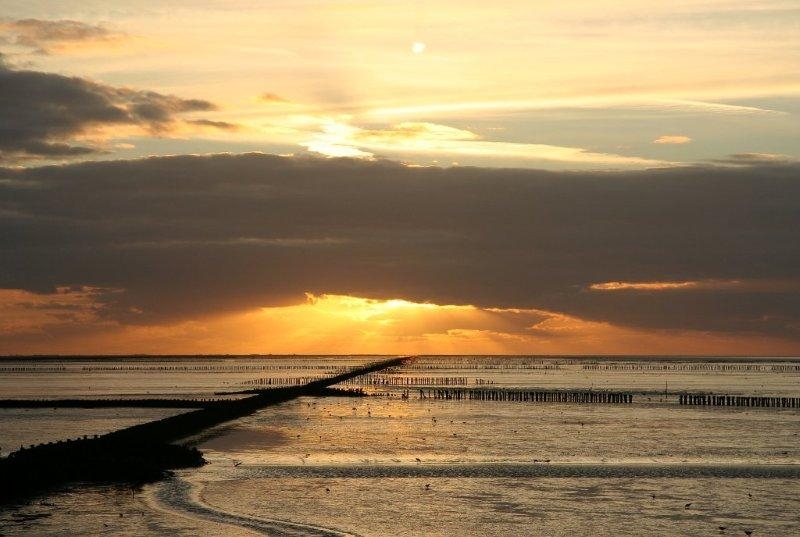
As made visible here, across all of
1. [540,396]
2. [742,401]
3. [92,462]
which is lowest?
[742,401]

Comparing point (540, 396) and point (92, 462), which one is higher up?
point (92, 462)

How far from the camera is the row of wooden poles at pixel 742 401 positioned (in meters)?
114

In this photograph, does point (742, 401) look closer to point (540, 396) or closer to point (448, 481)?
point (540, 396)

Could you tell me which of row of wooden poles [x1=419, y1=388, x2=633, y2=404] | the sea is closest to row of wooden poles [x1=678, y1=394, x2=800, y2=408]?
row of wooden poles [x1=419, y1=388, x2=633, y2=404]

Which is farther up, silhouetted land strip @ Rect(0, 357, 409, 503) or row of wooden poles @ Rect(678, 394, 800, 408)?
silhouetted land strip @ Rect(0, 357, 409, 503)

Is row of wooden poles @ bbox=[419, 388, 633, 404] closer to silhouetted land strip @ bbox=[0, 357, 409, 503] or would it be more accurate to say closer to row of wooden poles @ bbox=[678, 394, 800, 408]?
row of wooden poles @ bbox=[678, 394, 800, 408]

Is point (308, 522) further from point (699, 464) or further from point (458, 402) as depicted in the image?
point (458, 402)

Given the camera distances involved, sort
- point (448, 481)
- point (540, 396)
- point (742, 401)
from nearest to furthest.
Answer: point (448, 481) < point (742, 401) < point (540, 396)

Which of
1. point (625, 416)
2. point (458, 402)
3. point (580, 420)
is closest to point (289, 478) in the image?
point (580, 420)

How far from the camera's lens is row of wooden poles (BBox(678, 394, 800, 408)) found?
114250mm

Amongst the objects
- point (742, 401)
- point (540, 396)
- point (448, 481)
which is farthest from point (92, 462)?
point (742, 401)

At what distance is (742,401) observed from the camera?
119m

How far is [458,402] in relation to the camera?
12081cm

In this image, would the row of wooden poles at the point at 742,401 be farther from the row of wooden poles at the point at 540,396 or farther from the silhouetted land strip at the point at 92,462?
the silhouetted land strip at the point at 92,462
